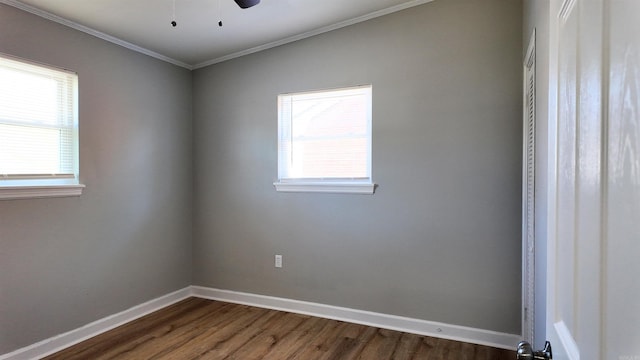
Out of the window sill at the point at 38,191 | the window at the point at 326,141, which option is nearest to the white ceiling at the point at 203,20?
the window at the point at 326,141

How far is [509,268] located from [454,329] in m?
0.66

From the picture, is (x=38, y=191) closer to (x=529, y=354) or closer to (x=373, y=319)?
(x=373, y=319)

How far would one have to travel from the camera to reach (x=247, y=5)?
7.52 ft

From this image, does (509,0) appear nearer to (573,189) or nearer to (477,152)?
(477,152)

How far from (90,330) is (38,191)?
1207mm

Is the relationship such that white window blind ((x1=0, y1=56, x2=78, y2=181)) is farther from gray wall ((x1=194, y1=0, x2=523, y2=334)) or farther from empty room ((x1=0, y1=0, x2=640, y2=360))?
gray wall ((x1=194, y1=0, x2=523, y2=334))

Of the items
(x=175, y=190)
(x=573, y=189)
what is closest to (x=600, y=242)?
(x=573, y=189)

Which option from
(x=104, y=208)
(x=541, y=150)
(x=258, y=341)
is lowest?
(x=258, y=341)

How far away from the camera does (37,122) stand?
2.62 meters

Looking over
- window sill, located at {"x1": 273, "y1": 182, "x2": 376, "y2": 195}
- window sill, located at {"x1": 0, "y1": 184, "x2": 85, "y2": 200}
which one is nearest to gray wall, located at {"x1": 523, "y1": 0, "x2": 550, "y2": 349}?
window sill, located at {"x1": 273, "y1": 182, "x2": 376, "y2": 195}

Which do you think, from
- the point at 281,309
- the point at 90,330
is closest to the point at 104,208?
the point at 90,330

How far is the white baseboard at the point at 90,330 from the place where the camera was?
8.32 ft

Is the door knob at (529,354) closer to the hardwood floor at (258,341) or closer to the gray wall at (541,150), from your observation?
the gray wall at (541,150)

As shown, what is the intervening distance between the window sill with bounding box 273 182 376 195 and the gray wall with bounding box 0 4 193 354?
1.18 meters
